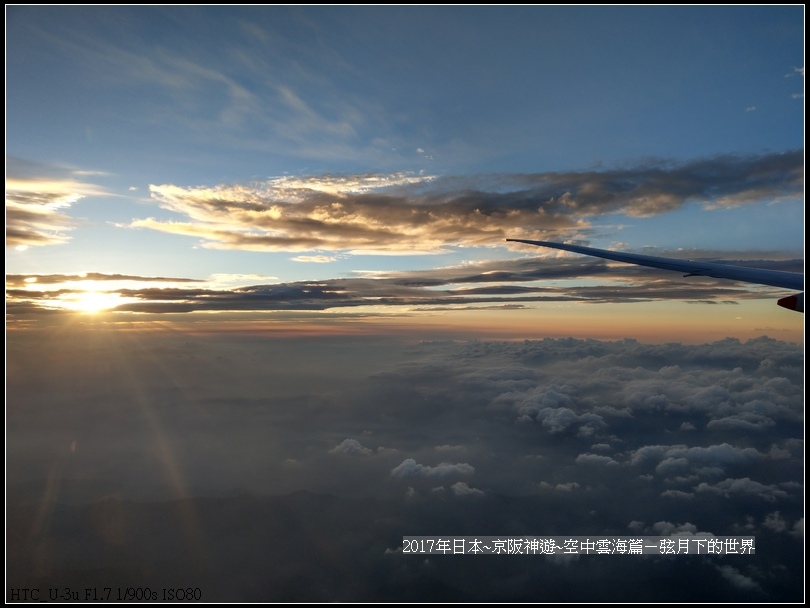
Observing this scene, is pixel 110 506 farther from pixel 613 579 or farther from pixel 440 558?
pixel 613 579

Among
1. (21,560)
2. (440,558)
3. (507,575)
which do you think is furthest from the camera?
(440,558)

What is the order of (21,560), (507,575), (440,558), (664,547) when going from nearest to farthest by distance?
→ (664,547) → (507,575) → (21,560) → (440,558)

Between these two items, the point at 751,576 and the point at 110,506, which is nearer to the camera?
the point at 751,576

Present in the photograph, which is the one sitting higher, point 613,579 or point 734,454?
point 734,454

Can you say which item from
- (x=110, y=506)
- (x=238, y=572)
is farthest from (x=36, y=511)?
(x=238, y=572)

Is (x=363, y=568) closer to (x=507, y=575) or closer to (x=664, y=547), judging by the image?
(x=507, y=575)

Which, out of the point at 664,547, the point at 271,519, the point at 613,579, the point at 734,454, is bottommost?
the point at 271,519
